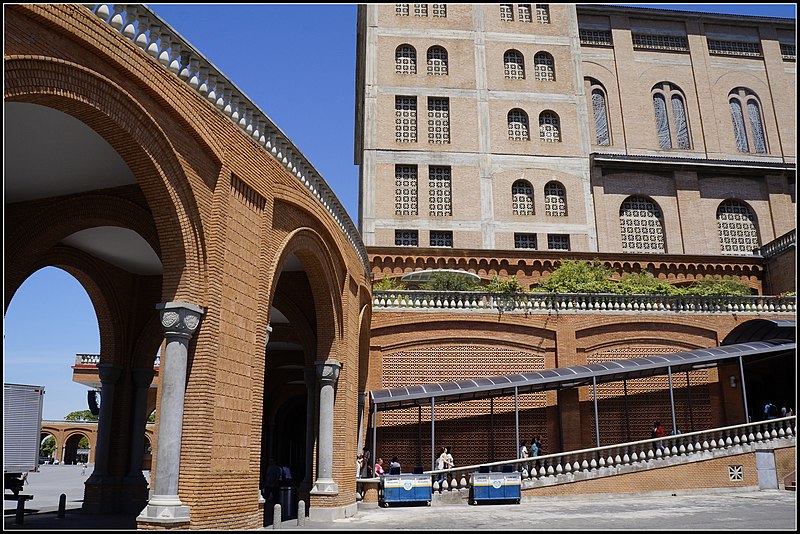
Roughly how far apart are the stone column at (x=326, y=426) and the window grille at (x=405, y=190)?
62.1 feet

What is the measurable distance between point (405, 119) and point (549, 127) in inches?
307

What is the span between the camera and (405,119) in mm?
35875

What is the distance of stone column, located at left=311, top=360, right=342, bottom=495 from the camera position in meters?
15.6

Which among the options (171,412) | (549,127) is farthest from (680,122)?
(171,412)

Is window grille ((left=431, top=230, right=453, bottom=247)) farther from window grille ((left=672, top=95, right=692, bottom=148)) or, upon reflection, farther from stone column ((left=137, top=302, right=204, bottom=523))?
stone column ((left=137, top=302, right=204, bottom=523))

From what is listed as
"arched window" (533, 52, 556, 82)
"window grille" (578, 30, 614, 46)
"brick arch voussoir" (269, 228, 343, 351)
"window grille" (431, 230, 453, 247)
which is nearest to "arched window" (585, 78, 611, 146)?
"window grille" (578, 30, 614, 46)

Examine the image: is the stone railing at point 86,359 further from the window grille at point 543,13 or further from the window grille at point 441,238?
the window grille at point 543,13

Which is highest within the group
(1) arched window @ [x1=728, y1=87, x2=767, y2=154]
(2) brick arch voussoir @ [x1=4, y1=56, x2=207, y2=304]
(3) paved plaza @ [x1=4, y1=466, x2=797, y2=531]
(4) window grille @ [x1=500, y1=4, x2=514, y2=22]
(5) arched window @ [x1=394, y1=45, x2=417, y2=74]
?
(4) window grille @ [x1=500, y1=4, x2=514, y2=22]

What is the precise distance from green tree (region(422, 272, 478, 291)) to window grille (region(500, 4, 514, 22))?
1786cm

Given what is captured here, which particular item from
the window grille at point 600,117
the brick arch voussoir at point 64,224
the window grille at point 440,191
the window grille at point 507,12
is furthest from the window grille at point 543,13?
the brick arch voussoir at point 64,224

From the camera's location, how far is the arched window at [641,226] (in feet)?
117

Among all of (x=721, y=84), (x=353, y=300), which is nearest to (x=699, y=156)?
(x=721, y=84)

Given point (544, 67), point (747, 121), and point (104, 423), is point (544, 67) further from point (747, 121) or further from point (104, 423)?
point (104, 423)

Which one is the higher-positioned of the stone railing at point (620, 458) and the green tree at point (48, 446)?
the green tree at point (48, 446)
